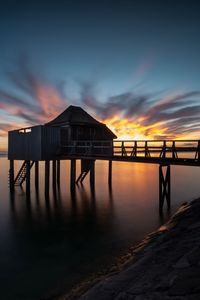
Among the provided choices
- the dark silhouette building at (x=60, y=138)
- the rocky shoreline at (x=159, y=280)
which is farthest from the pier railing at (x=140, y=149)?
the rocky shoreline at (x=159, y=280)

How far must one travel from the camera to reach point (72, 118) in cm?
2012

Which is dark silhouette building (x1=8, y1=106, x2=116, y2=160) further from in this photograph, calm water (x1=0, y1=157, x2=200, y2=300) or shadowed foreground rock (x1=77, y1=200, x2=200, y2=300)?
shadowed foreground rock (x1=77, y1=200, x2=200, y2=300)

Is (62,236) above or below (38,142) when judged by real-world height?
below

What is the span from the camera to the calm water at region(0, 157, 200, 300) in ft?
23.1

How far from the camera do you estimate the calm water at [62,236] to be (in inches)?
277

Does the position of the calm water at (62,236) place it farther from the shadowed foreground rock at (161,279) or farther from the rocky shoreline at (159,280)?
the shadowed foreground rock at (161,279)

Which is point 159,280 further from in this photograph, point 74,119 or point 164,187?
point 74,119

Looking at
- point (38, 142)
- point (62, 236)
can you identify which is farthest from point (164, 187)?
point (38, 142)

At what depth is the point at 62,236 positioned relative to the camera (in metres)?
11.0

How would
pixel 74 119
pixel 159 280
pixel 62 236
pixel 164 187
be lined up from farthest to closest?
1. pixel 74 119
2. pixel 164 187
3. pixel 62 236
4. pixel 159 280

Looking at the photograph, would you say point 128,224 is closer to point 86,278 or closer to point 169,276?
point 86,278

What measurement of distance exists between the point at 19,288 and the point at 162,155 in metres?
10.1

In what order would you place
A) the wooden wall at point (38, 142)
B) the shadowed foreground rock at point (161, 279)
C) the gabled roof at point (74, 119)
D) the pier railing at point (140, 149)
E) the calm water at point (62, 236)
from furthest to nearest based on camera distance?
the gabled roof at point (74, 119) < the wooden wall at point (38, 142) < the pier railing at point (140, 149) < the calm water at point (62, 236) < the shadowed foreground rock at point (161, 279)

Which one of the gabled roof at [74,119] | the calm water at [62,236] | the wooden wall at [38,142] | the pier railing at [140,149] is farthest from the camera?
the gabled roof at [74,119]
